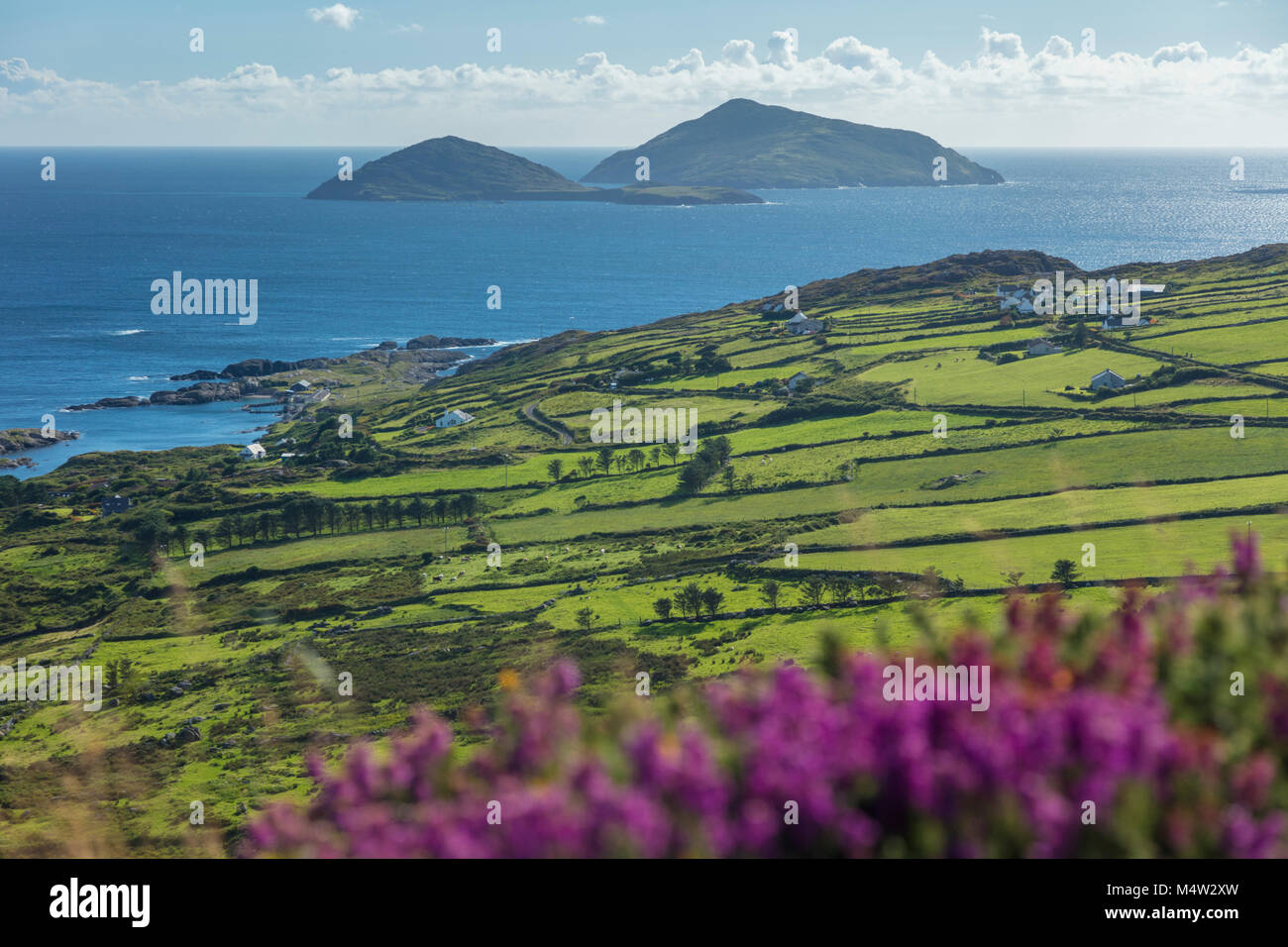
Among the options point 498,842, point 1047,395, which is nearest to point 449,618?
point 1047,395

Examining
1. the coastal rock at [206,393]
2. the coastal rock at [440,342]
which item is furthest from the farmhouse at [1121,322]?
the coastal rock at [206,393]

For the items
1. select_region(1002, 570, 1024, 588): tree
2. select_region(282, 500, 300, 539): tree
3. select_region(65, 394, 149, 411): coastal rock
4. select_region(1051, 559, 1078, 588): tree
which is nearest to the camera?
select_region(1051, 559, 1078, 588): tree

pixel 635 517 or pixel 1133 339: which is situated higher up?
pixel 1133 339

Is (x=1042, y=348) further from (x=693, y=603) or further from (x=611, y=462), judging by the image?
(x=693, y=603)

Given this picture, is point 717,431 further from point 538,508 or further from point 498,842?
point 498,842

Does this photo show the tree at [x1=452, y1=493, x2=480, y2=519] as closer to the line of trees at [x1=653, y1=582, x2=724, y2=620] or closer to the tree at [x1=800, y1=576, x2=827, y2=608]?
the line of trees at [x1=653, y1=582, x2=724, y2=620]

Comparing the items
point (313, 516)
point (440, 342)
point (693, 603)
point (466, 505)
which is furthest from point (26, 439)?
point (693, 603)

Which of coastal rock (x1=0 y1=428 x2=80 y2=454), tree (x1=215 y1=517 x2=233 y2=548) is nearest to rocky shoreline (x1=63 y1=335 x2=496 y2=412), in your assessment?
coastal rock (x1=0 y1=428 x2=80 y2=454)
